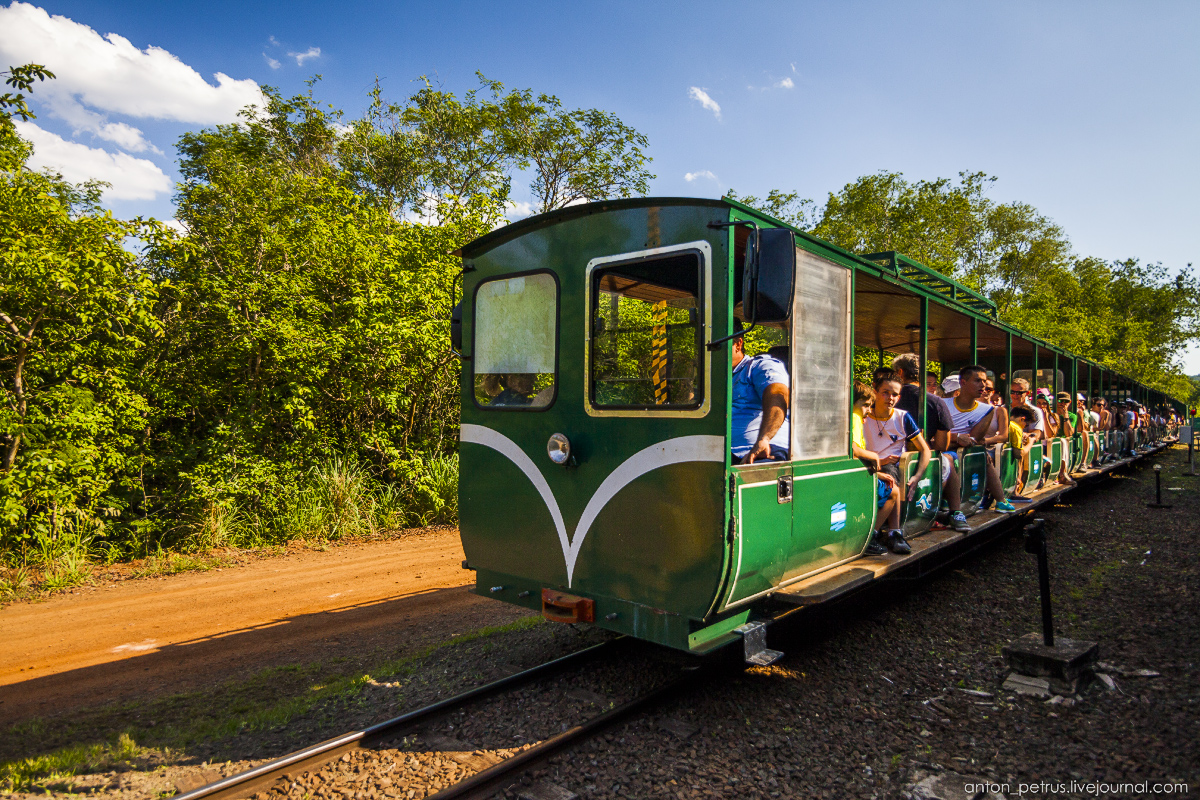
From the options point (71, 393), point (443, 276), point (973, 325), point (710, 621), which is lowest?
point (710, 621)

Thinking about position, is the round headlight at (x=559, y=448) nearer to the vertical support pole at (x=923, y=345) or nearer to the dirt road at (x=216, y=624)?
the dirt road at (x=216, y=624)

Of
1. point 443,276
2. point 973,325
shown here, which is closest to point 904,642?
point 973,325

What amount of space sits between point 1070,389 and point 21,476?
577 inches

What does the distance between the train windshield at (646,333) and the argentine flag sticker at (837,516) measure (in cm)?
151


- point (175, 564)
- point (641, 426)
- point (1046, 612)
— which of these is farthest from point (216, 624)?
point (1046, 612)

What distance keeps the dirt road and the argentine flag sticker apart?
291cm

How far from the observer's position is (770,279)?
3.33 meters

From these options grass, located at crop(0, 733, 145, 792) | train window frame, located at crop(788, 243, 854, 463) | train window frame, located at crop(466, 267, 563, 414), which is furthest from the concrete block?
grass, located at crop(0, 733, 145, 792)

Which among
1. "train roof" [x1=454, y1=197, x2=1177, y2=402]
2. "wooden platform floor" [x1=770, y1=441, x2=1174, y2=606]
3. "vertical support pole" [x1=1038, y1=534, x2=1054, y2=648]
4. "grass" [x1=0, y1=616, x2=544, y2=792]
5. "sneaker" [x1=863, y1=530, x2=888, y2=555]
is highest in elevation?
"train roof" [x1=454, y1=197, x2=1177, y2=402]

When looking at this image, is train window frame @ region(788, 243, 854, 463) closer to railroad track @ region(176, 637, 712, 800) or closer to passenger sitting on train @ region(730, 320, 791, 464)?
passenger sitting on train @ region(730, 320, 791, 464)

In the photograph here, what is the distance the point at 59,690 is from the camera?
175 inches

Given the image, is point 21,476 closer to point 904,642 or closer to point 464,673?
point 464,673

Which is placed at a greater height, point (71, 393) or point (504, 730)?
point (71, 393)

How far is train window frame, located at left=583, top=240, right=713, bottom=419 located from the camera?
3473 millimetres
